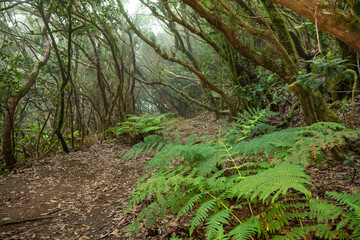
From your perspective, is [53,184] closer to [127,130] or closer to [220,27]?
[127,130]

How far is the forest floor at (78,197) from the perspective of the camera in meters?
2.09

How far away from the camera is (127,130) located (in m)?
6.07

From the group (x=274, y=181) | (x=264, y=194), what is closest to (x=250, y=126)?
(x=274, y=181)

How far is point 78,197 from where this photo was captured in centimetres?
317

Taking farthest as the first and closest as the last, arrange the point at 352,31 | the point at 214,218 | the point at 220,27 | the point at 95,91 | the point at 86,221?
1. the point at 95,91
2. the point at 220,27
3. the point at 86,221
4. the point at 352,31
5. the point at 214,218

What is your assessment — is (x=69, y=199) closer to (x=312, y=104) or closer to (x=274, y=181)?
(x=274, y=181)

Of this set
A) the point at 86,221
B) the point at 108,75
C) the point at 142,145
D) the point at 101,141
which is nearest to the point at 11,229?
the point at 86,221

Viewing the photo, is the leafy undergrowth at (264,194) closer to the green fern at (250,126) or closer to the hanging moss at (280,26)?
the green fern at (250,126)

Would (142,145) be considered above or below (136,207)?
above

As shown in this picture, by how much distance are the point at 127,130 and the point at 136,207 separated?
377 centimetres

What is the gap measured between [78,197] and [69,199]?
0.13m

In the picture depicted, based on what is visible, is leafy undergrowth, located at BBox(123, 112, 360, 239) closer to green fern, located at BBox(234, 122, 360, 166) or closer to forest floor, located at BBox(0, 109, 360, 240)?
green fern, located at BBox(234, 122, 360, 166)

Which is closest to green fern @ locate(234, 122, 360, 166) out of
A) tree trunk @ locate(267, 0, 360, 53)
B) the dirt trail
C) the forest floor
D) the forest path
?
the forest floor

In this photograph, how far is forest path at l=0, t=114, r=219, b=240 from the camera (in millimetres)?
2238
